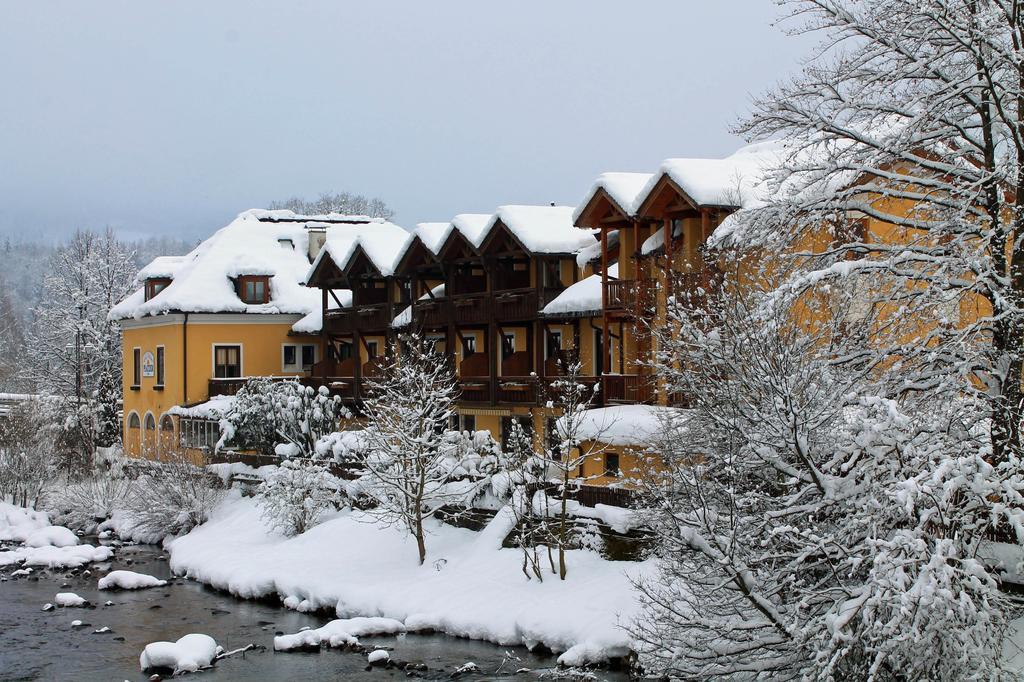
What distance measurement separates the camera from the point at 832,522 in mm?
14492

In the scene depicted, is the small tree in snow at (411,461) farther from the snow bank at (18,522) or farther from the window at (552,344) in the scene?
the snow bank at (18,522)

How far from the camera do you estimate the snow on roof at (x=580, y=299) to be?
118 feet

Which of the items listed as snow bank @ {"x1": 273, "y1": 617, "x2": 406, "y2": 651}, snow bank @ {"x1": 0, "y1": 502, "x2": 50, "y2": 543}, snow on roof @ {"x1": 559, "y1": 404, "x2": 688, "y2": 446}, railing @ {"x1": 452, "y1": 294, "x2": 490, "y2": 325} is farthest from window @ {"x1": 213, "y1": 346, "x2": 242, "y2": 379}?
snow bank @ {"x1": 273, "y1": 617, "x2": 406, "y2": 651}

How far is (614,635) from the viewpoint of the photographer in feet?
72.0

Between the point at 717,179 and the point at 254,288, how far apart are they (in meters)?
29.0

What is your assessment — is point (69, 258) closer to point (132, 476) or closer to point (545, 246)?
point (132, 476)

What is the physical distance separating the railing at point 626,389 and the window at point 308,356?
23.3 m

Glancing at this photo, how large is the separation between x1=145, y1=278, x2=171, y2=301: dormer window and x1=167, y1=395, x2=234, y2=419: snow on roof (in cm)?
675

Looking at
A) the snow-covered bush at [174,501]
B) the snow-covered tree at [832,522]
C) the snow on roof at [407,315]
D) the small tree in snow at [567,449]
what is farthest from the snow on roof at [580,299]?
the snow-covered tree at [832,522]

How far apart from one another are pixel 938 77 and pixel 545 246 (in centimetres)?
2237

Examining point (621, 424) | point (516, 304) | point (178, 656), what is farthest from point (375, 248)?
point (178, 656)

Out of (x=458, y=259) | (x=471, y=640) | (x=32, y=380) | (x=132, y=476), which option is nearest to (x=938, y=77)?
(x=471, y=640)

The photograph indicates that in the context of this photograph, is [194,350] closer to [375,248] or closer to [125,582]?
[375,248]

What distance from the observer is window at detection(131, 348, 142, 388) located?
55125mm
